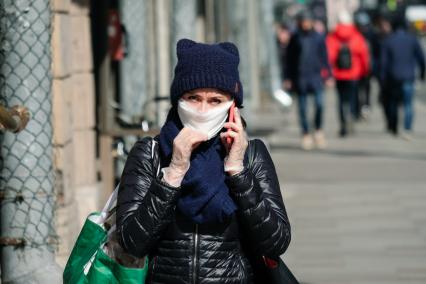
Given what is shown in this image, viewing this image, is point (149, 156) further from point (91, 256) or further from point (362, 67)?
point (362, 67)

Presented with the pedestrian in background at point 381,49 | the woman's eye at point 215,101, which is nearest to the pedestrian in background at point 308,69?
the pedestrian in background at point 381,49

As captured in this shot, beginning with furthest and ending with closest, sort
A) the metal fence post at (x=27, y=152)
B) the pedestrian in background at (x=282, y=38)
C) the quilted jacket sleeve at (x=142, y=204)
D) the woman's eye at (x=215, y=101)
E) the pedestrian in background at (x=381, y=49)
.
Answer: the pedestrian in background at (x=282, y=38) < the pedestrian in background at (x=381, y=49) < the metal fence post at (x=27, y=152) < the woman's eye at (x=215, y=101) < the quilted jacket sleeve at (x=142, y=204)

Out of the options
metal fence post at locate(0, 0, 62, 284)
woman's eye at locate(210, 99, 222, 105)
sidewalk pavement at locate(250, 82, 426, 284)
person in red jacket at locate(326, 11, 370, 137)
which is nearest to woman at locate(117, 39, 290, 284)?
woman's eye at locate(210, 99, 222, 105)

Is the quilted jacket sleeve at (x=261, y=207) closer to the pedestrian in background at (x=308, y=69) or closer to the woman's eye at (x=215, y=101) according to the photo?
the woman's eye at (x=215, y=101)

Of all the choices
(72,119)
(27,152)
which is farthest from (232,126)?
(72,119)

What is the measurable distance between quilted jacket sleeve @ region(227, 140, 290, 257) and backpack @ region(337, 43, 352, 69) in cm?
1399

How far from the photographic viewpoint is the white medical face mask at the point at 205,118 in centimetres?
408

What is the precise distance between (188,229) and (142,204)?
18cm

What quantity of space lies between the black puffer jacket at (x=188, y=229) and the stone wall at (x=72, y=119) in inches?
135

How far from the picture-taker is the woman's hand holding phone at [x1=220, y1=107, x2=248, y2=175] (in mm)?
4074

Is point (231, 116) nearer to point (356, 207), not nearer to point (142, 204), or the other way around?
point (142, 204)

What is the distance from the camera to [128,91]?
1123cm

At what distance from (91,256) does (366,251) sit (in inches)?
213

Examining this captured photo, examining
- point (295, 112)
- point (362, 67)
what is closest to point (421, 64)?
point (362, 67)
